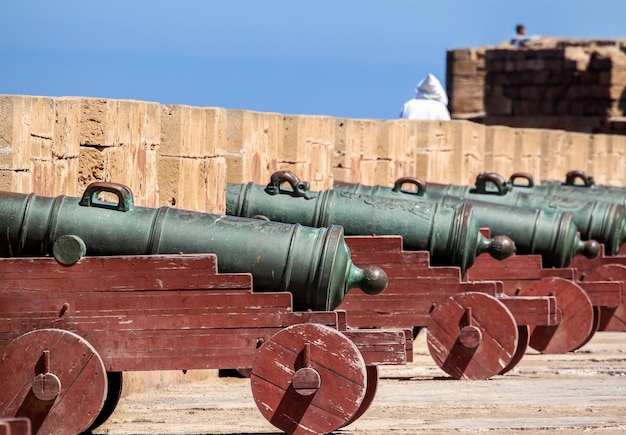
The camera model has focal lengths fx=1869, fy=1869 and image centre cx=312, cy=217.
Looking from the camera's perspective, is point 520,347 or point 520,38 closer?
point 520,347

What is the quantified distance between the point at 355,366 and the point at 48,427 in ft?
3.69

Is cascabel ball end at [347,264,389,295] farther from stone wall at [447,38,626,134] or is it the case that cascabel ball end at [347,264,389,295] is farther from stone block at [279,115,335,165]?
stone wall at [447,38,626,134]

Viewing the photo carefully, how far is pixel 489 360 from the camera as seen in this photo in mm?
9133

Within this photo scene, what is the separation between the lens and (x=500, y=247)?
9.59 metres

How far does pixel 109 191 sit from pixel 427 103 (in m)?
10.1

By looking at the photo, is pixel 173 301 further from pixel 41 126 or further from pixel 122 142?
pixel 122 142

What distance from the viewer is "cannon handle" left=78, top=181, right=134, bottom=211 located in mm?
7168

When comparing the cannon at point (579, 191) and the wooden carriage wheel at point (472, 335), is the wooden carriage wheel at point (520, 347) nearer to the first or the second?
the wooden carriage wheel at point (472, 335)

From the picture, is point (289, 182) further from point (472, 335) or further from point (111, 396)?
point (111, 396)

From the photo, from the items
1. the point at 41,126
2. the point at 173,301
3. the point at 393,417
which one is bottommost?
the point at 393,417

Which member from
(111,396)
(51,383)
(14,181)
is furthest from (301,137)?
(51,383)

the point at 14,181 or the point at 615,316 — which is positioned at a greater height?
the point at 14,181

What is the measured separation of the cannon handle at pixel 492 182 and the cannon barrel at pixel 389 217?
6.67ft

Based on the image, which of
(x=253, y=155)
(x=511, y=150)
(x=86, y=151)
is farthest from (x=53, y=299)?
(x=511, y=150)
